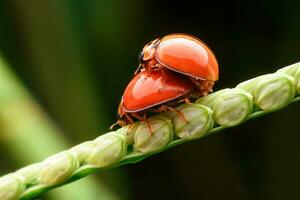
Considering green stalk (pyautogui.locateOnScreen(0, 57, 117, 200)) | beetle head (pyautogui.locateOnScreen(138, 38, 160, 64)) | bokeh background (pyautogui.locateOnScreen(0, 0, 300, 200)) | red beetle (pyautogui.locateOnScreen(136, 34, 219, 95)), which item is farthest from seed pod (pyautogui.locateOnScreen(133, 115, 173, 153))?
bokeh background (pyautogui.locateOnScreen(0, 0, 300, 200))

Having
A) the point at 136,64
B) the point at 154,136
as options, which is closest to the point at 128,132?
the point at 154,136

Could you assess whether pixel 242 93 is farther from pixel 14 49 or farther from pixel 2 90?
pixel 14 49

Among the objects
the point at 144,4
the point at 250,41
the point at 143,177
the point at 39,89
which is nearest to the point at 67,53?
the point at 39,89

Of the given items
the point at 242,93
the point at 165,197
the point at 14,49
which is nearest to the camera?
the point at 242,93

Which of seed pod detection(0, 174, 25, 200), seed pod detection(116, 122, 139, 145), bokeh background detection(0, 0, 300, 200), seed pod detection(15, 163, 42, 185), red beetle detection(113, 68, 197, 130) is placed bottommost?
bokeh background detection(0, 0, 300, 200)

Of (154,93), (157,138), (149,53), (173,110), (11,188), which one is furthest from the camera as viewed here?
(149,53)

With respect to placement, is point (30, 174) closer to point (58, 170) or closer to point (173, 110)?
point (58, 170)

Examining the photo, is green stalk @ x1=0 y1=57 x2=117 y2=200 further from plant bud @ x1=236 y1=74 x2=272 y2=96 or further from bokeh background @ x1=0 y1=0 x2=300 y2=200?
plant bud @ x1=236 y1=74 x2=272 y2=96
